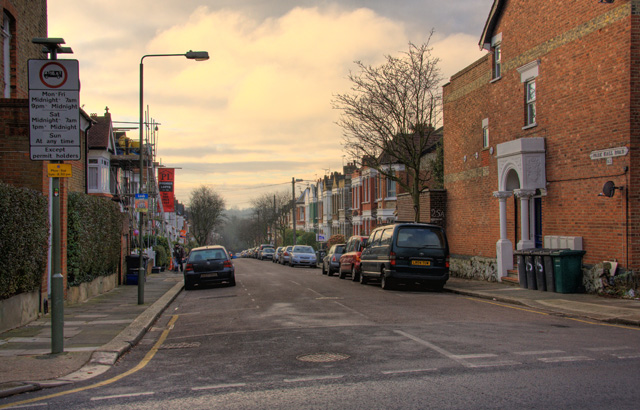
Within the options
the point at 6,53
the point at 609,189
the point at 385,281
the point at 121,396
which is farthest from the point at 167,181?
the point at 121,396

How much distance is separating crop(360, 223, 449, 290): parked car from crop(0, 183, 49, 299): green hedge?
998cm

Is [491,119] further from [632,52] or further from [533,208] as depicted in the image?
[632,52]

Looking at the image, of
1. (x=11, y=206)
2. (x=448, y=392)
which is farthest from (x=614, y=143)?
(x=11, y=206)

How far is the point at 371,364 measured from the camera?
7660mm

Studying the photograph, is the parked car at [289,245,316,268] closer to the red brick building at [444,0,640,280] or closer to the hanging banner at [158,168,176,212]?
the hanging banner at [158,168,176,212]

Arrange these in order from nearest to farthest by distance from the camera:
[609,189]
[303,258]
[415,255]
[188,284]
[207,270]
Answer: [609,189], [415,255], [207,270], [188,284], [303,258]

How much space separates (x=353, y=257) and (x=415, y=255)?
6.20m

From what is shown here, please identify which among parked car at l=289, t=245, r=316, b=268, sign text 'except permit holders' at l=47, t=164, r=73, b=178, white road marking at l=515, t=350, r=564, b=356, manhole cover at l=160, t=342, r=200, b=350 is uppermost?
Result: sign text 'except permit holders' at l=47, t=164, r=73, b=178

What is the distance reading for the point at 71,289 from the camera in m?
15.7

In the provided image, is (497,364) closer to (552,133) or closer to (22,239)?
(22,239)

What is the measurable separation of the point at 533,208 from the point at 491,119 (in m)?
4.00

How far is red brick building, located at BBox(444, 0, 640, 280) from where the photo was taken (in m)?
15.1

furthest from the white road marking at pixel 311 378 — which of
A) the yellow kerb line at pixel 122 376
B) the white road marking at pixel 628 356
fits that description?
the white road marking at pixel 628 356

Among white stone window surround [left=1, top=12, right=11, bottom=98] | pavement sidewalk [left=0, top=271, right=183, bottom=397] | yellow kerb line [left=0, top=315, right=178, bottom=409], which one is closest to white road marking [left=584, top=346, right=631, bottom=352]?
yellow kerb line [left=0, top=315, right=178, bottom=409]
